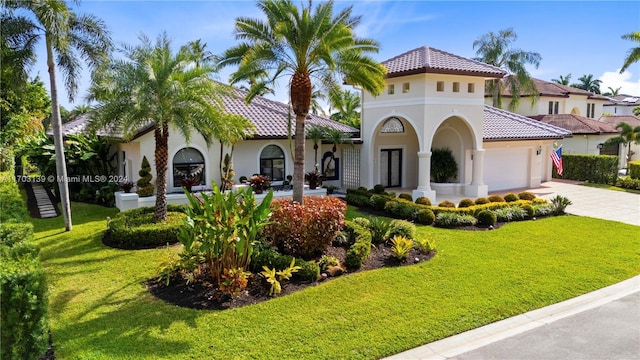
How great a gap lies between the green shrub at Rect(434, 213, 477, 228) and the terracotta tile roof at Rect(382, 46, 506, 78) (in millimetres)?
7319

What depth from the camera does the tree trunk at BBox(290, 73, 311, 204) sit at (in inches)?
577

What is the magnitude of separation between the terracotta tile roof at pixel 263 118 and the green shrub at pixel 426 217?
7945 mm

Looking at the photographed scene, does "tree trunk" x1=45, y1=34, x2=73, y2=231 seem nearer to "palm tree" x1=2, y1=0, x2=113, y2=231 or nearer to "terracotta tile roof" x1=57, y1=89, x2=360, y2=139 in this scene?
"palm tree" x1=2, y1=0, x2=113, y2=231

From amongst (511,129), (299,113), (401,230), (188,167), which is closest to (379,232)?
(401,230)

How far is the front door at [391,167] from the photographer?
2606cm

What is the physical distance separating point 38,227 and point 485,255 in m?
15.6

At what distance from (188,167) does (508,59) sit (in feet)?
103

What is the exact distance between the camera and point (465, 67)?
21.5 meters

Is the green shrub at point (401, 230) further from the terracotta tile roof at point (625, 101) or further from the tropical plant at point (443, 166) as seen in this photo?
the terracotta tile roof at point (625, 101)

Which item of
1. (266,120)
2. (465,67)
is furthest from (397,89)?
(266,120)

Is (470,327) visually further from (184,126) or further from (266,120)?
(266,120)

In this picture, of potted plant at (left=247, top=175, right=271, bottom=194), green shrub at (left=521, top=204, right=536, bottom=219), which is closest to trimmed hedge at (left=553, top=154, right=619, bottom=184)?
green shrub at (left=521, top=204, right=536, bottom=219)

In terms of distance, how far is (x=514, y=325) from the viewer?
8547mm

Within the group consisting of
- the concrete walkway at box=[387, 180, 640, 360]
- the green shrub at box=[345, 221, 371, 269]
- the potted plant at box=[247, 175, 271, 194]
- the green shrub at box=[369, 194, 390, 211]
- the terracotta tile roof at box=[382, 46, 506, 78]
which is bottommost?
the concrete walkway at box=[387, 180, 640, 360]
